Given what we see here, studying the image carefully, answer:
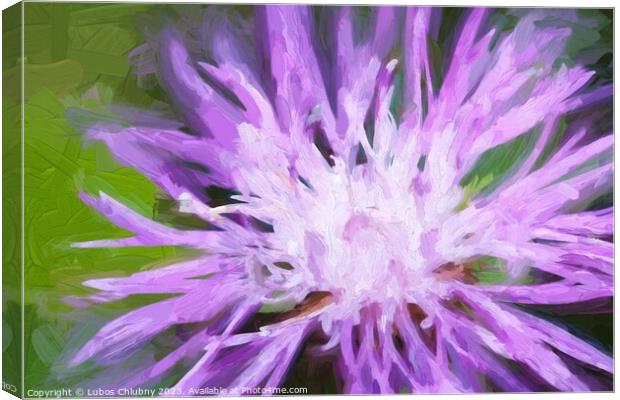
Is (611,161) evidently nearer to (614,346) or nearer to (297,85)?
(614,346)

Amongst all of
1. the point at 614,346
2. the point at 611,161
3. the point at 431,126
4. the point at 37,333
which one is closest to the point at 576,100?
the point at 611,161

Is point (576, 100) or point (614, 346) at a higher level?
point (576, 100)

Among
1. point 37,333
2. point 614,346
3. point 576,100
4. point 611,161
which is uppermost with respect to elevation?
point 576,100

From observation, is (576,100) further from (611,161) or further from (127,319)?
(127,319)

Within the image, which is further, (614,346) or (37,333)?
(614,346)

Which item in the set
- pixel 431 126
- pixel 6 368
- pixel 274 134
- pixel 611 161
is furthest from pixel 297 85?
pixel 6 368
